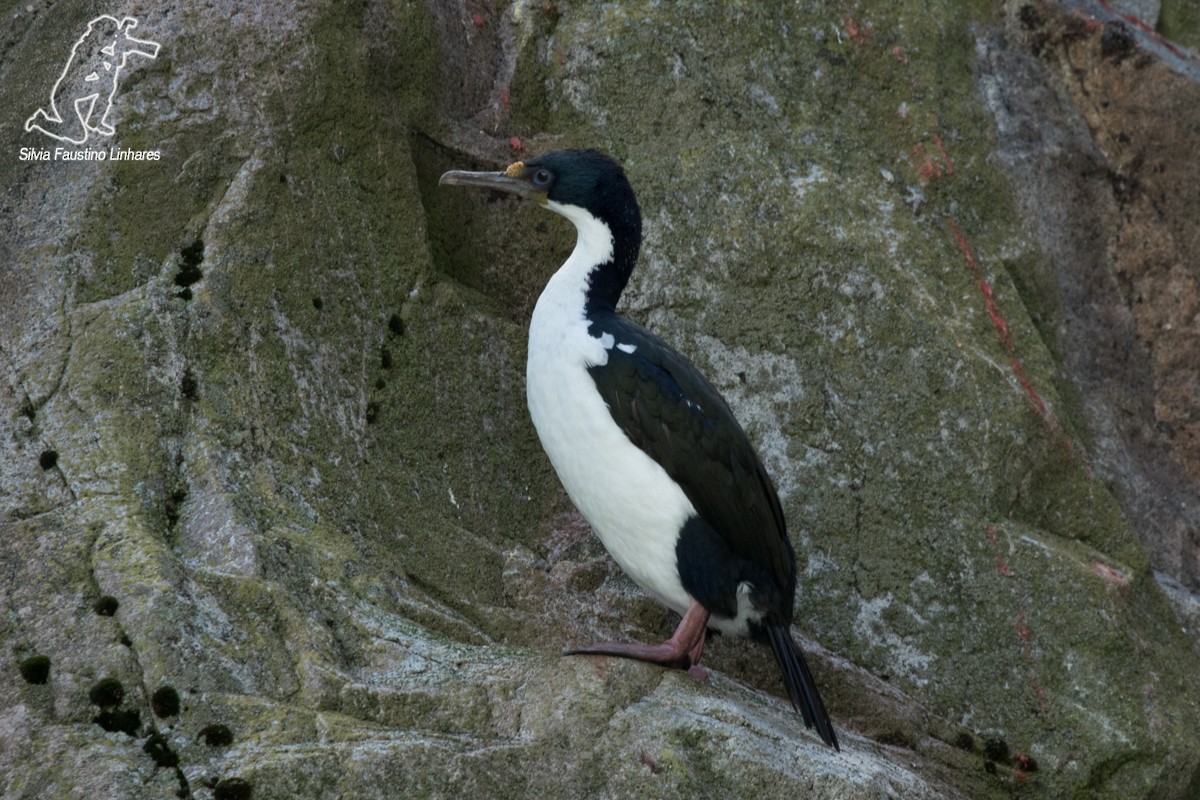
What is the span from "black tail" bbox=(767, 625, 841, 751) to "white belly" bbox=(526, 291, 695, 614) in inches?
13.8

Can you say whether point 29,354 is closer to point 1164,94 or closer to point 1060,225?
point 1060,225

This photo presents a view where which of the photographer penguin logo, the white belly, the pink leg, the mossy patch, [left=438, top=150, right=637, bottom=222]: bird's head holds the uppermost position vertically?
[left=438, top=150, right=637, bottom=222]: bird's head

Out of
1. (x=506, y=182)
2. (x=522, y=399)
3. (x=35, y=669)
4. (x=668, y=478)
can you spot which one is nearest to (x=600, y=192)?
(x=506, y=182)

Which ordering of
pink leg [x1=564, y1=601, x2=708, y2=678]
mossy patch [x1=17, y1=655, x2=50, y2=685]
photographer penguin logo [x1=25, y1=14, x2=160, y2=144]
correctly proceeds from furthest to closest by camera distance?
photographer penguin logo [x1=25, y1=14, x2=160, y2=144] < pink leg [x1=564, y1=601, x2=708, y2=678] < mossy patch [x1=17, y1=655, x2=50, y2=685]

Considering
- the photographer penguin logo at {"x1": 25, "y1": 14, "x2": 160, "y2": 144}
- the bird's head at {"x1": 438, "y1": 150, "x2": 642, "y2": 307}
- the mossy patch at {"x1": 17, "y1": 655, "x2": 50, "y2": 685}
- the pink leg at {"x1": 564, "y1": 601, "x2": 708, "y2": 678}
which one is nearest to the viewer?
the mossy patch at {"x1": 17, "y1": 655, "x2": 50, "y2": 685}

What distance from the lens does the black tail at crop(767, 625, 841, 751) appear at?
14.2 feet

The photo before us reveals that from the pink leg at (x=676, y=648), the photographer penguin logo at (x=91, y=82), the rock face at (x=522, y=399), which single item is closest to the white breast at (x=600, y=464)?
the pink leg at (x=676, y=648)

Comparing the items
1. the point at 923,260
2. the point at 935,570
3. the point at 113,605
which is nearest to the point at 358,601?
the point at 113,605

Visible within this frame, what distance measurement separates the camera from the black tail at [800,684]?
433cm

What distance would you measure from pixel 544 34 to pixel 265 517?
304 cm

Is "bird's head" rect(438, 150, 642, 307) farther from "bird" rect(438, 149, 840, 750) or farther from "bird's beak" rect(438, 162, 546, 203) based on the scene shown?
"bird" rect(438, 149, 840, 750)

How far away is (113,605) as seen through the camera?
12.1ft

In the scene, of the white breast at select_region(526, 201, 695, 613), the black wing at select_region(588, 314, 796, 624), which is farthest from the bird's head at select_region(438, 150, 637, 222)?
the black wing at select_region(588, 314, 796, 624)

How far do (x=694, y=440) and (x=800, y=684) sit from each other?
0.89 metres
